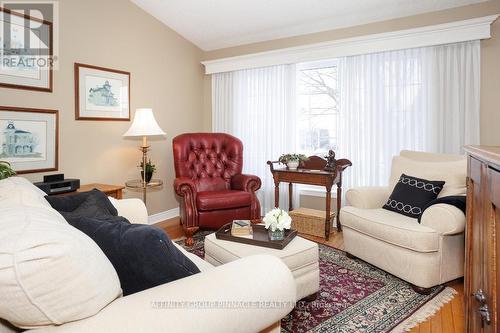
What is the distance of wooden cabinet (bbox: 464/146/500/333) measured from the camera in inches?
38.3

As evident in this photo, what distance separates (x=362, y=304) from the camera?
2152mm

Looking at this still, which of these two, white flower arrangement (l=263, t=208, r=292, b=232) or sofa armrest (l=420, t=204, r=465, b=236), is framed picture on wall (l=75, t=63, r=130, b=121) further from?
sofa armrest (l=420, t=204, r=465, b=236)

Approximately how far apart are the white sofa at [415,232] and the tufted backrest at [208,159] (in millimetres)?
1618

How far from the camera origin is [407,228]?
2.32 metres

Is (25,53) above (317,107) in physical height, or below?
above

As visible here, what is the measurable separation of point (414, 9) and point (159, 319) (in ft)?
12.3

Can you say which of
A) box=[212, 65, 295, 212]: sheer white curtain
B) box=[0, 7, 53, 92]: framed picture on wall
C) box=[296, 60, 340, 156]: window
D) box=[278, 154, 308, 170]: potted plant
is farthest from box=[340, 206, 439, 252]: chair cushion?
box=[0, 7, 53, 92]: framed picture on wall

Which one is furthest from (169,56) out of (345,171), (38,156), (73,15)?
(345,171)

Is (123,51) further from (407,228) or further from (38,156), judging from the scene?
(407,228)

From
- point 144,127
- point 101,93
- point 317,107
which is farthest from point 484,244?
point 101,93

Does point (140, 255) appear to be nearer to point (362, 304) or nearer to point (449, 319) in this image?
point (362, 304)

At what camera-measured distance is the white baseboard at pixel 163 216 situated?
14.0 ft

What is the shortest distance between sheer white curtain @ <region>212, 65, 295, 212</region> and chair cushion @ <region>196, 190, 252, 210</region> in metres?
0.91

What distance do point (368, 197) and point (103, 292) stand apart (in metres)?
2.56
